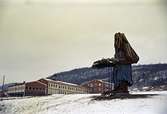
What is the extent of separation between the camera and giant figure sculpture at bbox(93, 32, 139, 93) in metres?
2.95

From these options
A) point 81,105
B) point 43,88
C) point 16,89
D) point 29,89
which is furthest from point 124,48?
point 16,89

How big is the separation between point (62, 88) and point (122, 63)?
0.55 metres

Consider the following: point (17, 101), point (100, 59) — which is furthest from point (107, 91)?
point (17, 101)

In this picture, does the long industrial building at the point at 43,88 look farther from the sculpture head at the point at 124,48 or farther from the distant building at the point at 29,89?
the sculpture head at the point at 124,48

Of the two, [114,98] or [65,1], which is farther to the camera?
[65,1]

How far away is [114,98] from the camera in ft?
9.57

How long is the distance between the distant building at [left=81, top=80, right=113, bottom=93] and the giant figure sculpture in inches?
2.6

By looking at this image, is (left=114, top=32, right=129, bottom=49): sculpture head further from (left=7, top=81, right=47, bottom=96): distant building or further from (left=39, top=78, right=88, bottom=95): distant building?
(left=7, top=81, right=47, bottom=96): distant building

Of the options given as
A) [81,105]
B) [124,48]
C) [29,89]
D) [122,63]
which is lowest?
[81,105]

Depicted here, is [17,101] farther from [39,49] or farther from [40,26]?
[40,26]

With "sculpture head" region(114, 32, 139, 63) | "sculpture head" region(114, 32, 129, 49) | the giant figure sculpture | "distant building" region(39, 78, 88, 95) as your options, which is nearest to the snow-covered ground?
"distant building" region(39, 78, 88, 95)

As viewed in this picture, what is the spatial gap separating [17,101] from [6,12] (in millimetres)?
793

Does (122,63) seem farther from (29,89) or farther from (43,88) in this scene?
(29,89)

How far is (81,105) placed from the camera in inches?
115
